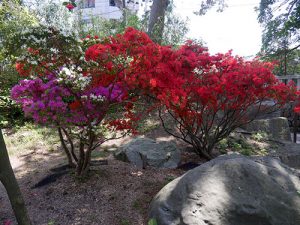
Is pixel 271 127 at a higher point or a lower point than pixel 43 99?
lower

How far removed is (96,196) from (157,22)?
761 cm

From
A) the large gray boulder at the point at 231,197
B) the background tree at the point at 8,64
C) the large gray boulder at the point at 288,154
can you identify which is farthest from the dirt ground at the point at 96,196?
the background tree at the point at 8,64

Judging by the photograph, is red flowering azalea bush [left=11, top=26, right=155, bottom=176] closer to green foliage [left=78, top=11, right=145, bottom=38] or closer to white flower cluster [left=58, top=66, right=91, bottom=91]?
white flower cluster [left=58, top=66, right=91, bottom=91]

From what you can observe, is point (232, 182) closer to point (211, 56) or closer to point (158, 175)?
point (158, 175)

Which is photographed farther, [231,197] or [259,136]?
[259,136]

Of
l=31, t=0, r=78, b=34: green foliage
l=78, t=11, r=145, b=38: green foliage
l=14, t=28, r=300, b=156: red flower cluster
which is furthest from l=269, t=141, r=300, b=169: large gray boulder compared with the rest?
l=31, t=0, r=78, b=34: green foliage

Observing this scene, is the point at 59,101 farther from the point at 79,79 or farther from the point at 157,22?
the point at 157,22

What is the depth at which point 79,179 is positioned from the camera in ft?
13.0

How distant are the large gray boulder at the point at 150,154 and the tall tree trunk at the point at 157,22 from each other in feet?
17.9

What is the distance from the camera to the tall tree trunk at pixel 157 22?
10054 millimetres

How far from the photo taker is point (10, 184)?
2.25m

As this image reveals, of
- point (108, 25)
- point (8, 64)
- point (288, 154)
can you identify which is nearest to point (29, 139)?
point (8, 64)

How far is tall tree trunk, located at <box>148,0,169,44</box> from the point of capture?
10054 mm

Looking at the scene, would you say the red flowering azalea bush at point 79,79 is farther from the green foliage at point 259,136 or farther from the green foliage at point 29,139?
the green foliage at point 259,136
